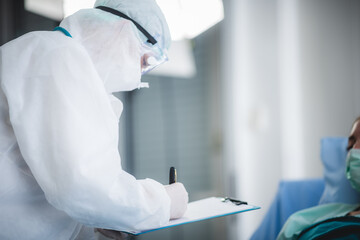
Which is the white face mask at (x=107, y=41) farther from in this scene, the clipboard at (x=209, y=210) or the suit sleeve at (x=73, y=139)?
the clipboard at (x=209, y=210)

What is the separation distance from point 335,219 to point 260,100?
119 cm

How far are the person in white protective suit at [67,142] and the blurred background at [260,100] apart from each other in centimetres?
128

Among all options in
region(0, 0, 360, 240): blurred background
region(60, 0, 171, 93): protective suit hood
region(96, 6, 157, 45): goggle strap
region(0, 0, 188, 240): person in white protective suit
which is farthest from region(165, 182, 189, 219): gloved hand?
region(0, 0, 360, 240): blurred background

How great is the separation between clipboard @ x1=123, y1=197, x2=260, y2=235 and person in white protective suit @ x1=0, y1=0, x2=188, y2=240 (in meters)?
0.03

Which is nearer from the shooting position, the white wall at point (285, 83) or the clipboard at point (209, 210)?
the clipboard at point (209, 210)

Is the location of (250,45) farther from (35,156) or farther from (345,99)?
(35,156)

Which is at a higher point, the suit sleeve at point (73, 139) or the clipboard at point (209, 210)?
the suit sleeve at point (73, 139)

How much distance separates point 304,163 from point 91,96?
1.85 m

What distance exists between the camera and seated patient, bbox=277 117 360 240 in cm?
95

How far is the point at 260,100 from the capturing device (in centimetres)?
211

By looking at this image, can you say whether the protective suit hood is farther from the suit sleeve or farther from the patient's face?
the patient's face

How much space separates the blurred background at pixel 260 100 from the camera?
2.04 metres

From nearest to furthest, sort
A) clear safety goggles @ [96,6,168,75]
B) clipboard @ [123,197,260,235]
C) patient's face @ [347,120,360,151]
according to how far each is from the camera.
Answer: clipboard @ [123,197,260,235] < clear safety goggles @ [96,6,168,75] < patient's face @ [347,120,360,151]

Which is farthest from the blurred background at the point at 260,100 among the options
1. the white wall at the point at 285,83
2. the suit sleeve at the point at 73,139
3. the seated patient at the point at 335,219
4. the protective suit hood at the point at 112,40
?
the suit sleeve at the point at 73,139
